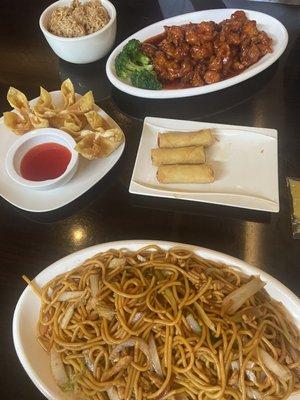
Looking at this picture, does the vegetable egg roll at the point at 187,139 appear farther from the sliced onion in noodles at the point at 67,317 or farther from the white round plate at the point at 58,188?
the sliced onion in noodles at the point at 67,317

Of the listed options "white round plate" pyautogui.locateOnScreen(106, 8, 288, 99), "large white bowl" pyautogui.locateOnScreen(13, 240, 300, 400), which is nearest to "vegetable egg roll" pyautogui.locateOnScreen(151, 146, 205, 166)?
"white round plate" pyautogui.locateOnScreen(106, 8, 288, 99)

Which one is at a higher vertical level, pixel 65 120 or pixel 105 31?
pixel 105 31

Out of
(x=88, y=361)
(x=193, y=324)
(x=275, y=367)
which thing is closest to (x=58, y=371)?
(x=88, y=361)

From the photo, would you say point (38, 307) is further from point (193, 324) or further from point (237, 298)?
point (237, 298)

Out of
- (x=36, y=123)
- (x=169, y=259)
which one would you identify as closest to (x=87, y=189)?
(x=36, y=123)

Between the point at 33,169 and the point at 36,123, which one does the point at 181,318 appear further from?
the point at 36,123
